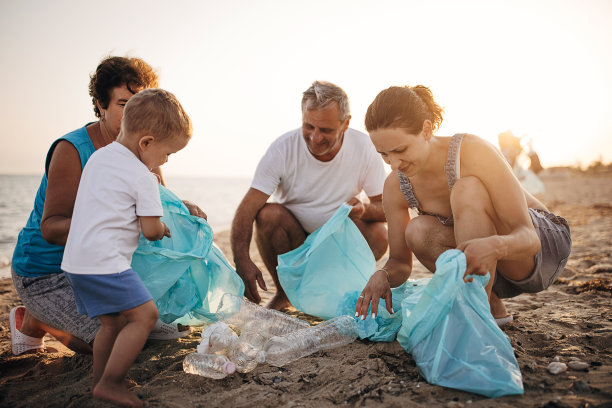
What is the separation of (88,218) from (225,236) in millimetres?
6348

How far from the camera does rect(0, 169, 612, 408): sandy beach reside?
5.32 ft

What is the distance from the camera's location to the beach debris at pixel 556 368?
175cm

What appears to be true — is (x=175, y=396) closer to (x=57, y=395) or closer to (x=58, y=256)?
(x=57, y=395)

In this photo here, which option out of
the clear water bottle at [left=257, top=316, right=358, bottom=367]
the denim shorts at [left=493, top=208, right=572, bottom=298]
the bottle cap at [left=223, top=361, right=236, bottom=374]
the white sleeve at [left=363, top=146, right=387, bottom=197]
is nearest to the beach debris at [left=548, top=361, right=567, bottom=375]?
the denim shorts at [left=493, top=208, right=572, bottom=298]

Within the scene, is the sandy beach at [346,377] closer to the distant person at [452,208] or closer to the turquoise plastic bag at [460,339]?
the turquoise plastic bag at [460,339]

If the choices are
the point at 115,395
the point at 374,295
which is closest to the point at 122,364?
the point at 115,395

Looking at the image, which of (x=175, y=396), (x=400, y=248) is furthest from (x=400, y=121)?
(x=175, y=396)

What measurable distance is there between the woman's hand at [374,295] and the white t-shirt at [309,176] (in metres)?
1.12

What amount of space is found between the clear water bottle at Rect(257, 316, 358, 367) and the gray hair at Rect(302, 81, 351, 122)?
1.57 meters

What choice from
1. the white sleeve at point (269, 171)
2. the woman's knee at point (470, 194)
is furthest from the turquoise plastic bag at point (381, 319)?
the white sleeve at point (269, 171)

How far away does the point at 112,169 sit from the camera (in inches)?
70.3

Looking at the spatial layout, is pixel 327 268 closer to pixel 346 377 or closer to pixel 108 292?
pixel 346 377

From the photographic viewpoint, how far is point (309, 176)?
331 centimetres

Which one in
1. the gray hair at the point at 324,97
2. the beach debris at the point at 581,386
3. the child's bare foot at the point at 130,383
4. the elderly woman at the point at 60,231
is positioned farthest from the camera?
the gray hair at the point at 324,97
